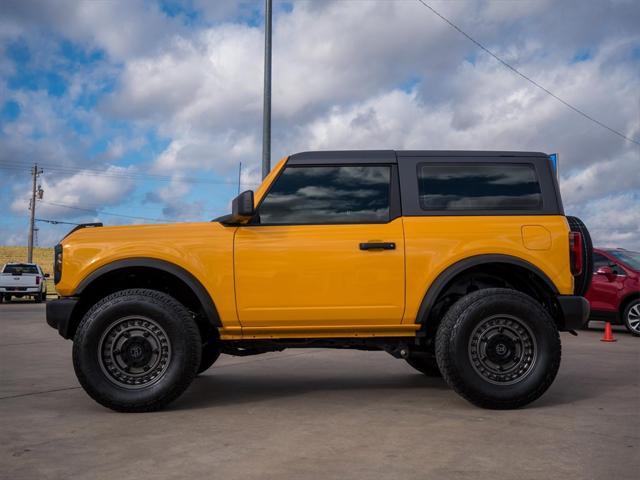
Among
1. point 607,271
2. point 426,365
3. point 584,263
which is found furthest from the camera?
point 607,271

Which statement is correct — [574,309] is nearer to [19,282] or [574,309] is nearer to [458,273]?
[458,273]

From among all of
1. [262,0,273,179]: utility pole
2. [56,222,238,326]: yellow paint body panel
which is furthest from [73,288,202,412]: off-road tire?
[262,0,273,179]: utility pole

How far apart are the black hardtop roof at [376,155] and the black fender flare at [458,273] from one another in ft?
3.07

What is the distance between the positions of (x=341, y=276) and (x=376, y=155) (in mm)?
1154

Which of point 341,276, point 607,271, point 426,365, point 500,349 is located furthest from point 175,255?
point 607,271

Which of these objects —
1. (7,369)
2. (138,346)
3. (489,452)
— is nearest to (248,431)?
(138,346)

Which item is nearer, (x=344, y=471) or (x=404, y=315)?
(x=344, y=471)

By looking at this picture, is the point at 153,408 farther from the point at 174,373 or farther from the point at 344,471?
the point at 344,471

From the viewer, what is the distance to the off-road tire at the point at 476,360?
535 cm

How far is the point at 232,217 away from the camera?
5.57 m

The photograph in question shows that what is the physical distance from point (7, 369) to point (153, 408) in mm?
3500

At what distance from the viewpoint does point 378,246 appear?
5.48 m

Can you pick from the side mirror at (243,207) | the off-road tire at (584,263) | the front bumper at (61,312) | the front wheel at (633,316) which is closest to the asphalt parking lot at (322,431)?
the front bumper at (61,312)

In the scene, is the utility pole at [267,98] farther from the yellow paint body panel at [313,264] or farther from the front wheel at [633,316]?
the yellow paint body panel at [313,264]
